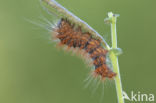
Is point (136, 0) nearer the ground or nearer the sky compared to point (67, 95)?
nearer the sky

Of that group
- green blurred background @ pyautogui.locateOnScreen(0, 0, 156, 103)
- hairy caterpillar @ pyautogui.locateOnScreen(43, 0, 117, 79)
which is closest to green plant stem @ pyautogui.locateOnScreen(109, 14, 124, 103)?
hairy caterpillar @ pyautogui.locateOnScreen(43, 0, 117, 79)

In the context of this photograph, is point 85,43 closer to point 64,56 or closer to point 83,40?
point 83,40

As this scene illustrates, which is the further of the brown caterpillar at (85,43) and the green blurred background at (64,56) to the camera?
the green blurred background at (64,56)

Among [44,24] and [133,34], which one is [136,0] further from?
[44,24]

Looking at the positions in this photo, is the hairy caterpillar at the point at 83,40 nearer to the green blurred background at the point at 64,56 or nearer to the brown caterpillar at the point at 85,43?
the brown caterpillar at the point at 85,43

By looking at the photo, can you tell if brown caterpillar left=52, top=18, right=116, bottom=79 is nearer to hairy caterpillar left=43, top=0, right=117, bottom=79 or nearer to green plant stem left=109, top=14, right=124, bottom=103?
hairy caterpillar left=43, top=0, right=117, bottom=79

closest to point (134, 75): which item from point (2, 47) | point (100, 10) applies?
point (100, 10)

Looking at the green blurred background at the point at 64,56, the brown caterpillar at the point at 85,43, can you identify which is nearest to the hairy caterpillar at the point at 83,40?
the brown caterpillar at the point at 85,43

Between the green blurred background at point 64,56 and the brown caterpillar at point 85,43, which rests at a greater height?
the green blurred background at point 64,56
